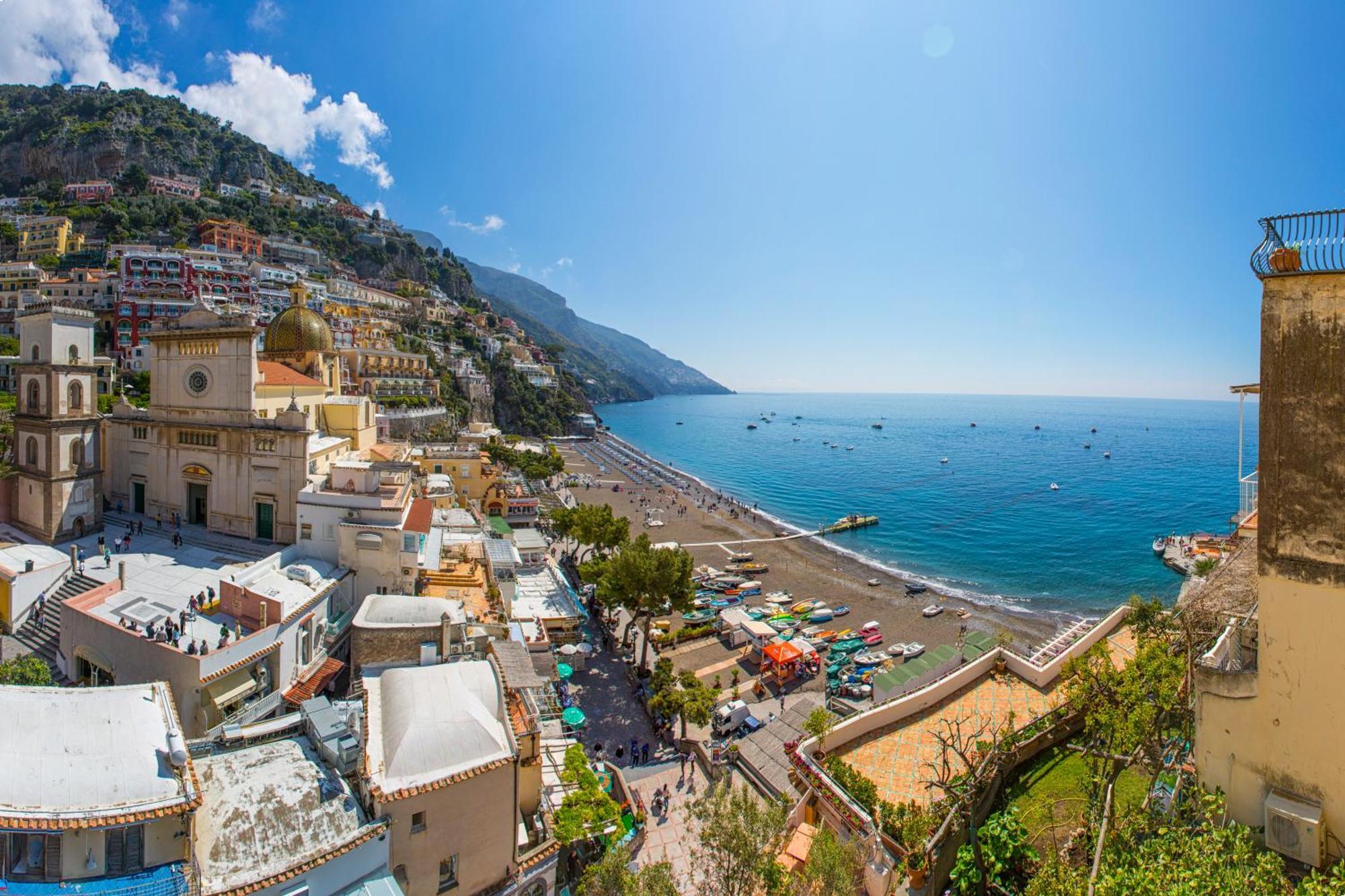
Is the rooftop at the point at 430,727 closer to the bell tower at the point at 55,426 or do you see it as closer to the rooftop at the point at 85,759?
the rooftop at the point at 85,759

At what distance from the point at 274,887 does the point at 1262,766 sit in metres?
11.1

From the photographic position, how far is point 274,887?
23.9 ft

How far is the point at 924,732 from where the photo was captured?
11633mm

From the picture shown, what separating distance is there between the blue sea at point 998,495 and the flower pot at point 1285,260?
32.1 metres

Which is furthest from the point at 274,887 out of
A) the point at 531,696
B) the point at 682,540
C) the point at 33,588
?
the point at 682,540

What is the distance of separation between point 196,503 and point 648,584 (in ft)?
49.4

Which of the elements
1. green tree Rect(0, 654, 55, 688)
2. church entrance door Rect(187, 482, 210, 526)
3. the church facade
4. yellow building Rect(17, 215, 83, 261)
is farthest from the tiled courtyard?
yellow building Rect(17, 215, 83, 261)

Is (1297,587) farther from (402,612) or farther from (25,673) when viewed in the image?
(25,673)

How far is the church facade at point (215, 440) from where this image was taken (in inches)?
734

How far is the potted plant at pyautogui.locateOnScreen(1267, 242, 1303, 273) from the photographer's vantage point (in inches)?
234

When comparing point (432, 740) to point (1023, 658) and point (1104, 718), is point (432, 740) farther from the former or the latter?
point (1023, 658)

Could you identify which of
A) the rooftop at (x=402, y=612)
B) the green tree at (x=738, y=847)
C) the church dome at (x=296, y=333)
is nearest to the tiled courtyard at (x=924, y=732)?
the green tree at (x=738, y=847)

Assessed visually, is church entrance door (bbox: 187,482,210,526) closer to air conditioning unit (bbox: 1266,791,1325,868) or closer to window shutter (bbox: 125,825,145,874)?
window shutter (bbox: 125,825,145,874)

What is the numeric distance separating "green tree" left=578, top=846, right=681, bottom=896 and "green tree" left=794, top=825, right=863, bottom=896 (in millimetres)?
1756
